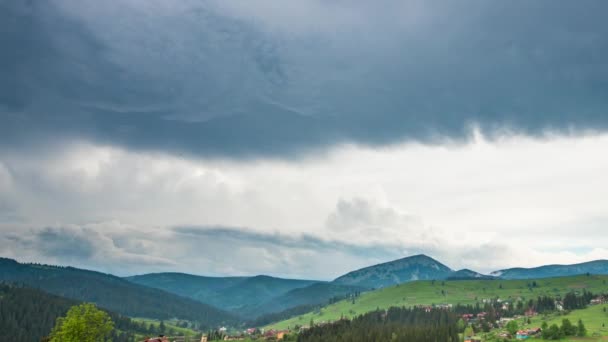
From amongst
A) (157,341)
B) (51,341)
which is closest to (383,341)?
(157,341)

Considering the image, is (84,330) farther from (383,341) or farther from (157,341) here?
(383,341)

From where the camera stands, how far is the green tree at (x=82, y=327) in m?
108

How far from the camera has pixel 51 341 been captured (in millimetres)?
112688

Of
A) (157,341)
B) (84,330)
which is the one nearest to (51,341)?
(84,330)

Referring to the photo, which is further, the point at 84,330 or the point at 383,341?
the point at 383,341

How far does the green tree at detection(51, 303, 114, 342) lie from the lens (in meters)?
108

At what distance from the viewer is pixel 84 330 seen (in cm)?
11138

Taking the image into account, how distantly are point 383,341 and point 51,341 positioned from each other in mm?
133580

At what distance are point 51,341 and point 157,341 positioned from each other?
26918 millimetres

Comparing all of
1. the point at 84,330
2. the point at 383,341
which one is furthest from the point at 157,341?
the point at 383,341

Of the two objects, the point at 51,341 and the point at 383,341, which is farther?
the point at 383,341

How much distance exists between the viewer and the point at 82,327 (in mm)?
109938

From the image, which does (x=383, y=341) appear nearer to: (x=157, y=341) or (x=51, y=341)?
(x=157, y=341)

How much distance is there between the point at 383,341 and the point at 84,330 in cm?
12912
